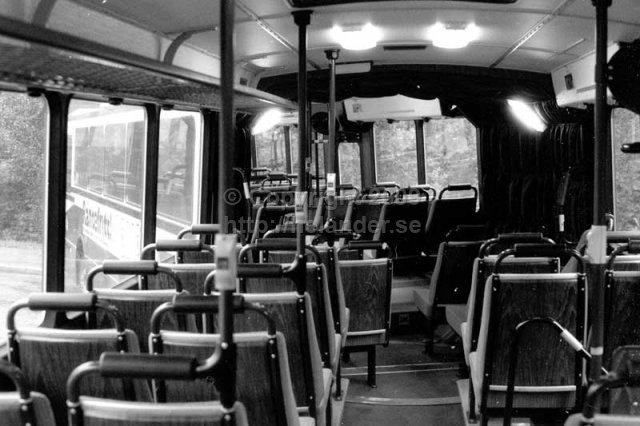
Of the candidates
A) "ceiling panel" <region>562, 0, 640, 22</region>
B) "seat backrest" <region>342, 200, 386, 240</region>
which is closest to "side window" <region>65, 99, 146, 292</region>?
"ceiling panel" <region>562, 0, 640, 22</region>

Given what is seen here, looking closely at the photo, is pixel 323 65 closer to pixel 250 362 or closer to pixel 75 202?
pixel 75 202

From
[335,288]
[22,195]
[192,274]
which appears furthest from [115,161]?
[335,288]

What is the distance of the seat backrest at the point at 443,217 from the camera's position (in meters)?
8.10

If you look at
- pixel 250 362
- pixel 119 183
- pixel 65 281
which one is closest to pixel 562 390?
pixel 250 362

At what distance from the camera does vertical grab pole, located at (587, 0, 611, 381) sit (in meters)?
2.18

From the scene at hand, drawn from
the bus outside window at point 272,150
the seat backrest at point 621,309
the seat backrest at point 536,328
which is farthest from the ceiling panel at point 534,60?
the bus outside window at point 272,150

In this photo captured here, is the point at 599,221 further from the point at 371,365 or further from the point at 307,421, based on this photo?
the point at 371,365

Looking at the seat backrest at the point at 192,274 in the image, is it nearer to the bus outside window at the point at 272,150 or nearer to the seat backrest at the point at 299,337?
the seat backrest at the point at 299,337

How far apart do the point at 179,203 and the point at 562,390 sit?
3.93 meters

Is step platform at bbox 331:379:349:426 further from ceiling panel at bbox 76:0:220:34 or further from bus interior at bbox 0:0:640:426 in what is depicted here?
ceiling panel at bbox 76:0:220:34

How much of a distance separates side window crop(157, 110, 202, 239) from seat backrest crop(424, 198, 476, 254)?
3100 mm

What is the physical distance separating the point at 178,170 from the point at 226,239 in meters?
4.45

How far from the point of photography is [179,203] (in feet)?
19.9

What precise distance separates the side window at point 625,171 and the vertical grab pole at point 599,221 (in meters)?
3.13
